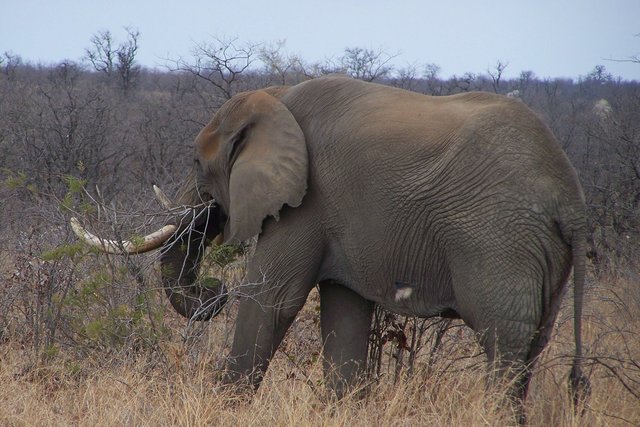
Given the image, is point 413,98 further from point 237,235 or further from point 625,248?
point 625,248

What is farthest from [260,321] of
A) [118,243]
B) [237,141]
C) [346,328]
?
[237,141]

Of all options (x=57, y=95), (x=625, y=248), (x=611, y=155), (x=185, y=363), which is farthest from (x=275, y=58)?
(x=185, y=363)

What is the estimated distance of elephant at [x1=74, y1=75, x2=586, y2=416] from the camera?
3904 millimetres

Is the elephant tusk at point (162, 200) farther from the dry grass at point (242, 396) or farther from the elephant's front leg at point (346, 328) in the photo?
the elephant's front leg at point (346, 328)

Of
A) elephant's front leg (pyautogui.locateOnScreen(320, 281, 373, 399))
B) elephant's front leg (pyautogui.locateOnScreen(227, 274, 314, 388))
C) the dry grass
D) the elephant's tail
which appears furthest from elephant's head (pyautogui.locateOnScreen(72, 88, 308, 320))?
the elephant's tail

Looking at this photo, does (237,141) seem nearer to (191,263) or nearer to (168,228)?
(168,228)

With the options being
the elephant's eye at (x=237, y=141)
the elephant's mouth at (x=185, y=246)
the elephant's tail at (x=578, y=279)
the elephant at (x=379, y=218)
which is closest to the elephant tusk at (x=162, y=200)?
the elephant's mouth at (x=185, y=246)

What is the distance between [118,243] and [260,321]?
829 mm

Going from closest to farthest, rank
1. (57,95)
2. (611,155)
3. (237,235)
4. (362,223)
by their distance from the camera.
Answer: (362,223) < (237,235) < (611,155) < (57,95)

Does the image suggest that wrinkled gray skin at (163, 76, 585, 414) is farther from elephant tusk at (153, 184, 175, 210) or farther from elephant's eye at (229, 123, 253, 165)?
elephant tusk at (153, 184, 175, 210)

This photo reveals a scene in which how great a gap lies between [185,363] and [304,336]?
3.98ft

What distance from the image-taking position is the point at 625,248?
8539 millimetres

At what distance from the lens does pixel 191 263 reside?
5.35 meters

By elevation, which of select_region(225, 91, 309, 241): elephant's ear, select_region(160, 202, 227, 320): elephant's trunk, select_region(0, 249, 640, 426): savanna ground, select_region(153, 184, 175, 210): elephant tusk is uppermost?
select_region(225, 91, 309, 241): elephant's ear
